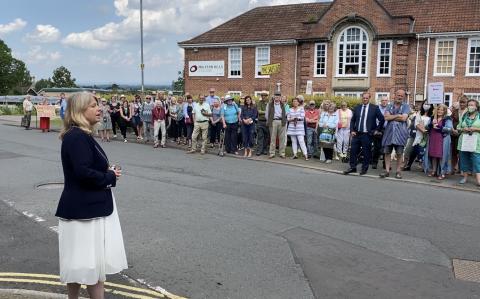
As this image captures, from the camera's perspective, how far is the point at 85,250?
3.82 metres

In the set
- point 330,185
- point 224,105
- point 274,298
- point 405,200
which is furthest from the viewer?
point 224,105

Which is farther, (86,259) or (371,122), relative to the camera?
(371,122)

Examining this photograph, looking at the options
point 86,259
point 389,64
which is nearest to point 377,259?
point 86,259

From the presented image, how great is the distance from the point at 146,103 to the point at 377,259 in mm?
13879

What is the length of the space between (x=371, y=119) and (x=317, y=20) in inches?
917

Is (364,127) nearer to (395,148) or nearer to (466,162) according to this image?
(395,148)

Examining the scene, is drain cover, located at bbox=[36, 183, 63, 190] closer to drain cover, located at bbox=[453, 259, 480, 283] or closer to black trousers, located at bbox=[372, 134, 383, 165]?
drain cover, located at bbox=[453, 259, 480, 283]

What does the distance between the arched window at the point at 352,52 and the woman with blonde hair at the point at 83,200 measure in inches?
1179

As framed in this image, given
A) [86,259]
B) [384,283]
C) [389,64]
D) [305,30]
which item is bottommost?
[384,283]

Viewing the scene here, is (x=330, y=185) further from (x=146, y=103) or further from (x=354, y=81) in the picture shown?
(x=354, y=81)

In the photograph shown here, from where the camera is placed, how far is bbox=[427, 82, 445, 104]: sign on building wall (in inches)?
473

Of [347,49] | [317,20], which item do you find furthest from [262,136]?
[317,20]

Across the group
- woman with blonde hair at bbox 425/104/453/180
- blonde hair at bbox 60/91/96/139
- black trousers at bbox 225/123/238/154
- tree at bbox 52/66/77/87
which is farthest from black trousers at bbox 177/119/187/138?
tree at bbox 52/66/77/87

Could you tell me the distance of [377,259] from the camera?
5.78m
